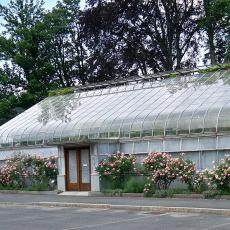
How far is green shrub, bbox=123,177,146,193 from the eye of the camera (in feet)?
80.2

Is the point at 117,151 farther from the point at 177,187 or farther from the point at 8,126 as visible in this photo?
the point at 8,126

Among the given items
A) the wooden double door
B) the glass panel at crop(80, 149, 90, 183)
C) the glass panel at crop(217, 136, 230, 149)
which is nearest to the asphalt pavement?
the wooden double door

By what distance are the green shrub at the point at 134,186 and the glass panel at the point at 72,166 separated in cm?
384

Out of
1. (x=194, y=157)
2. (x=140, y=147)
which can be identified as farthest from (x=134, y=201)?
(x=140, y=147)

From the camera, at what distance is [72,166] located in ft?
93.0

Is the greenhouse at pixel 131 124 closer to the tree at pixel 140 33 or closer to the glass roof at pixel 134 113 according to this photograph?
the glass roof at pixel 134 113

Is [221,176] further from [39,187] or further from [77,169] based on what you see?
[39,187]

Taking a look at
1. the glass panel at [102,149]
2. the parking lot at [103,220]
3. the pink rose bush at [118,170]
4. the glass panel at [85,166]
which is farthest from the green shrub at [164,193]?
the glass panel at [85,166]

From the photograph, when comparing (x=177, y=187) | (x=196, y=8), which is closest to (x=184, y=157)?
(x=177, y=187)

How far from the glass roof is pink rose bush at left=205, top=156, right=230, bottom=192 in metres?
2.19

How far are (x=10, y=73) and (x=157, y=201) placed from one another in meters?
34.6

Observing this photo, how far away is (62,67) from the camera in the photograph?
56438 mm

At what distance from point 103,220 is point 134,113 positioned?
39.5ft

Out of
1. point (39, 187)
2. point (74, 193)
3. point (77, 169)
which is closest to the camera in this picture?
point (74, 193)
